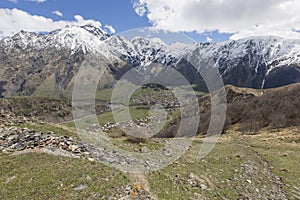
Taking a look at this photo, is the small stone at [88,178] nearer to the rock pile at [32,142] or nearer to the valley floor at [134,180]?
the valley floor at [134,180]

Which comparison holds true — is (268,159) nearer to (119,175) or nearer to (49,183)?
(119,175)

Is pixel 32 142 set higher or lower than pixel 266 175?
higher

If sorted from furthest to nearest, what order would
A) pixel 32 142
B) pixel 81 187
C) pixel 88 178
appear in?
pixel 32 142
pixel 88 178
pixel 81 187

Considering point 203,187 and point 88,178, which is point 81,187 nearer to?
point 88,178

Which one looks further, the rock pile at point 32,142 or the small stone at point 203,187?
the rock pile at point 32,142

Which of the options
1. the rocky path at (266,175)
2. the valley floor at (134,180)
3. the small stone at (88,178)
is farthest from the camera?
the rocky path at (266,175)

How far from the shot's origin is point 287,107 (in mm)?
75438

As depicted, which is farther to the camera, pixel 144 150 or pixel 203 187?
pixel 144 150

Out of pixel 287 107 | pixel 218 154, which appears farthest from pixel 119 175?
pixel 287 107

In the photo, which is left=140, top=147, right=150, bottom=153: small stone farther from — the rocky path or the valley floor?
the rocky path

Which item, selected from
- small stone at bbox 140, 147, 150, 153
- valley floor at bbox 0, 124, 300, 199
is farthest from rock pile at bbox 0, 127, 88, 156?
small stone at bbox 140, 147, 150, 153

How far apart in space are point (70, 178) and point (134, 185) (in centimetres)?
391

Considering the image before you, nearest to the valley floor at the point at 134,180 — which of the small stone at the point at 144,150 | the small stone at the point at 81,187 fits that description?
the small stone at the point at 81,187

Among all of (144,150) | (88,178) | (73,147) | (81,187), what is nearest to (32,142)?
(73,147)
